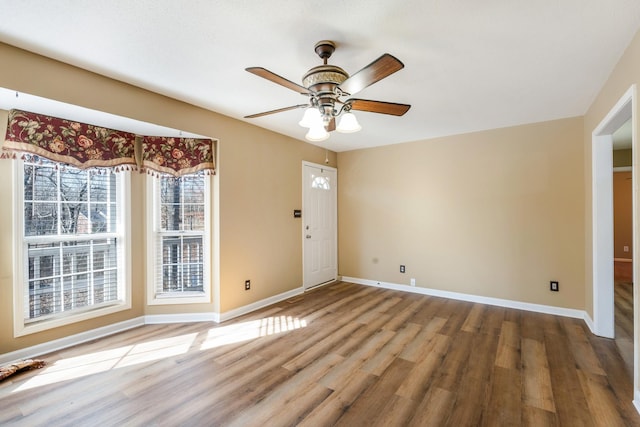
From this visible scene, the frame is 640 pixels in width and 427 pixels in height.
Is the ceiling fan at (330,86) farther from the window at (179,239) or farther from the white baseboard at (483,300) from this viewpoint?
the white baseboard at (483,300)

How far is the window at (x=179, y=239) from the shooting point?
3.39 meters

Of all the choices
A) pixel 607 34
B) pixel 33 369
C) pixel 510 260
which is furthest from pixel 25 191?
Answer: pixel 510 260

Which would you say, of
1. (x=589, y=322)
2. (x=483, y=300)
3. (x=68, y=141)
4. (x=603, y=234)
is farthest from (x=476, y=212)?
(x=68, y=141)

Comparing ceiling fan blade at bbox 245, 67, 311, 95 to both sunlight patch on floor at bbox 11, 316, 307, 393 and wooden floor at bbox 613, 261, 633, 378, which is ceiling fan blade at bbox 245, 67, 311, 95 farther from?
wooden floor at bbox 613, 261, 633, 378

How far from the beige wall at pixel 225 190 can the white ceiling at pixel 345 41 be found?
161mm

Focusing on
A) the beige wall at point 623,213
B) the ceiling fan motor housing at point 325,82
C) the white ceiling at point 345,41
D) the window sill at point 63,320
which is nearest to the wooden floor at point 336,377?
the window sill at point 63,320

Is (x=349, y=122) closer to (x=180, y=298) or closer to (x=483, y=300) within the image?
(x=180, y=298)

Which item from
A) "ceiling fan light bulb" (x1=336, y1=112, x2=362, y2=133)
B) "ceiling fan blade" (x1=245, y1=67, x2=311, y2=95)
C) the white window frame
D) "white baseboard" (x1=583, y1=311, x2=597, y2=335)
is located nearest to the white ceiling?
"ceiling fan blade" (x1=245, y1=67, x2=311, y2=95)

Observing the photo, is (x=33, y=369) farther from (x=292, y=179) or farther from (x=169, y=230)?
(x=292, y=179)

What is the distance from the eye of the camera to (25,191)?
259 centimetres

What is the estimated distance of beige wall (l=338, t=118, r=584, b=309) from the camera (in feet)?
11.7

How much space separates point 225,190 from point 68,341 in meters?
2.11

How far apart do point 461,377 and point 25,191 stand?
13.3ft

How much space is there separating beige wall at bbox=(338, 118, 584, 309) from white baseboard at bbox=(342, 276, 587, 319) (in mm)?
61
